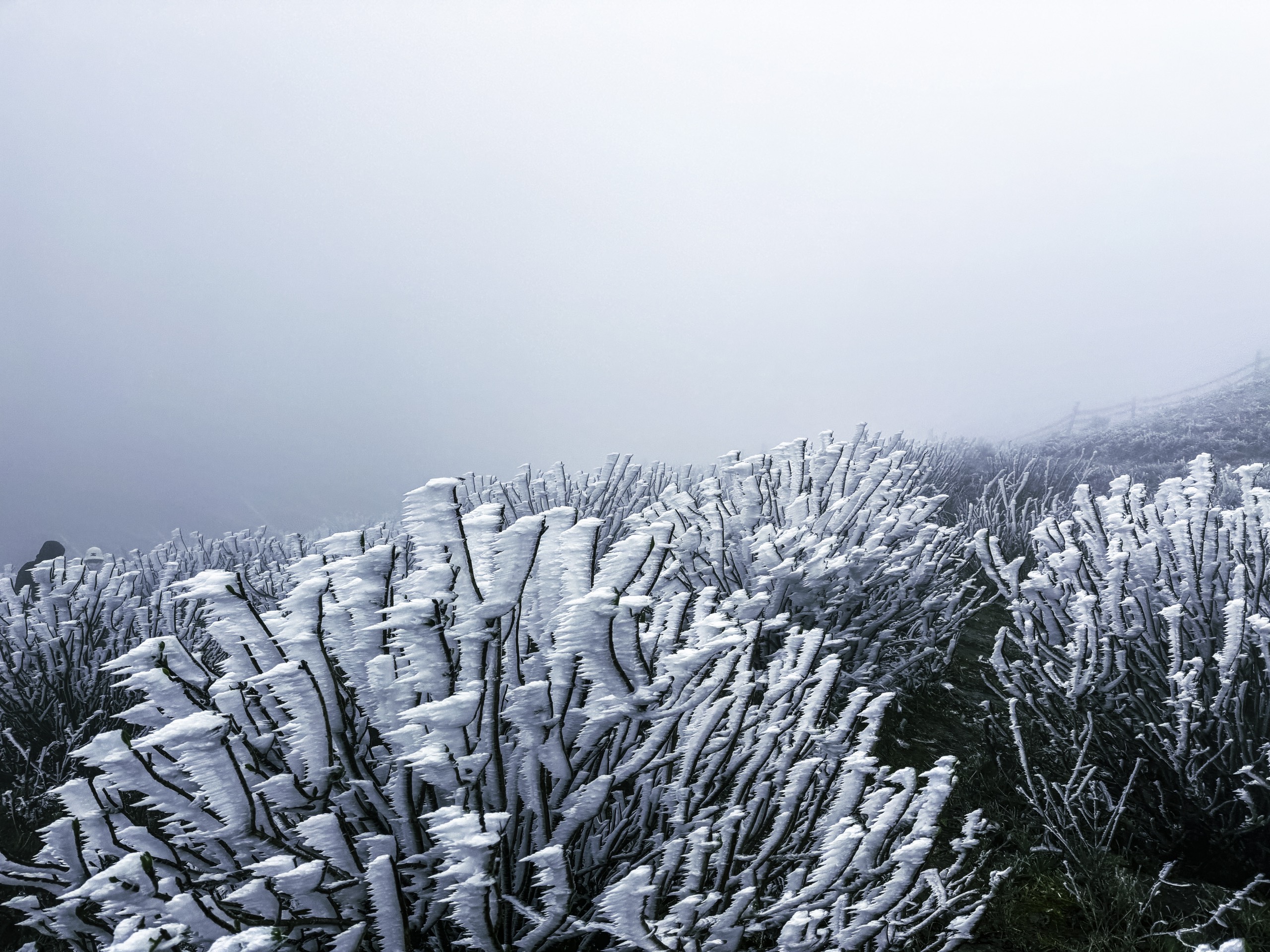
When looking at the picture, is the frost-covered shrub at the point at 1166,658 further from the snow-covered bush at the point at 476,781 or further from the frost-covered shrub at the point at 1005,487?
the frost-covered shrub at the point at 1005,487

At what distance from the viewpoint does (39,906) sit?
39.4 inches

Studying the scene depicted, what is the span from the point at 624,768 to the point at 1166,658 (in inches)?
75.7

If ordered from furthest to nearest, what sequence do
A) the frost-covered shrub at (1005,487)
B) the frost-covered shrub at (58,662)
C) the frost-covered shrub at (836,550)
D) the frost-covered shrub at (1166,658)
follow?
the frost-covered shrub at (1005,487) < the frost-covered shrub at (58,662) < the frost-covered shrub at (836,550) < the frost-covered shrub at (1166,658)

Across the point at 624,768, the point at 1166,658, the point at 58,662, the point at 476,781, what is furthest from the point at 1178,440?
the point at 58,662

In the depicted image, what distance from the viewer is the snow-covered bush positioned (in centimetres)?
90

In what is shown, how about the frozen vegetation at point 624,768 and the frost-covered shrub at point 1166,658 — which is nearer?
the frozen vegetation at point 624,768

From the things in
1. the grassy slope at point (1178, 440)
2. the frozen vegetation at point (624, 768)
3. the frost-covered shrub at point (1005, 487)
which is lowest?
the grassy slope at point (1178, 440)

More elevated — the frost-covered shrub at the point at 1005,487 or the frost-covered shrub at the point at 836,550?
the frost-covered shrub at the point at 836,550

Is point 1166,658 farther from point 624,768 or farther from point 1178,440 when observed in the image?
point 1178,440

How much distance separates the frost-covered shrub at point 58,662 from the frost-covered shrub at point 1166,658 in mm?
2816

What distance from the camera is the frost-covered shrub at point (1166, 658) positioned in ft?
6.10

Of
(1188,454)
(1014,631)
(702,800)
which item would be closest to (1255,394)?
(1188,454)

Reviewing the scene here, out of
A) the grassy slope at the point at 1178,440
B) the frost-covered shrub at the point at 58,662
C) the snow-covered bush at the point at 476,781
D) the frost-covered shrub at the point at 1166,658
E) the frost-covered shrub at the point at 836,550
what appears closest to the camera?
the snow-covered bush at the point at 476,781

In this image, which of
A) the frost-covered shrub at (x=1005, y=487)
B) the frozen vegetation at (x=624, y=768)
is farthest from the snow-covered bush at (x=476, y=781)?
the frost-covered shrub at (x=1005, y=487)
